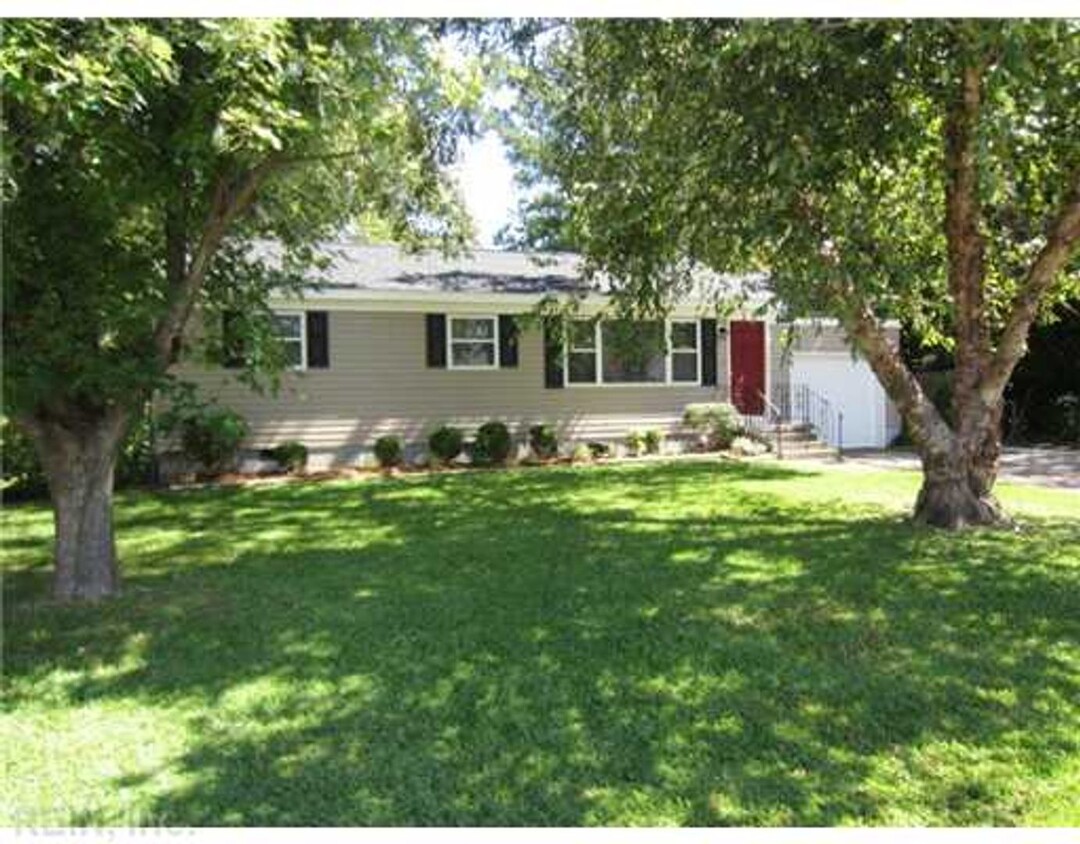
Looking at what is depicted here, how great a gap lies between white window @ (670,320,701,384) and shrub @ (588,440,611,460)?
1.98 metres

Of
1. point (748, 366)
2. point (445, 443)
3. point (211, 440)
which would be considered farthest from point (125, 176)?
point (748, 366)

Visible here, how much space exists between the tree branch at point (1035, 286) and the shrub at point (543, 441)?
8.54m

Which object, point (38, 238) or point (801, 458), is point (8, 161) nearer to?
point (38, 238)

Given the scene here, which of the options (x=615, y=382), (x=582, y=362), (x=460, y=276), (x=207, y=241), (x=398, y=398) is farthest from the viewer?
(x=615, y=382)

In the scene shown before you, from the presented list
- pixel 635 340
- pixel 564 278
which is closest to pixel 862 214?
pixel 635 340

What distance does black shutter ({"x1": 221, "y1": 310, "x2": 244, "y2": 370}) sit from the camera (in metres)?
7.82

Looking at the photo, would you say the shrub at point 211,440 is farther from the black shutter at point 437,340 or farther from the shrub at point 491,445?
the shrub at point 491,445

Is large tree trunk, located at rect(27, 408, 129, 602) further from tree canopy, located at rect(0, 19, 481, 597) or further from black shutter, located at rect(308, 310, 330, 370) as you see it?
black shutter, located at rect(308, 310, 330, 370)

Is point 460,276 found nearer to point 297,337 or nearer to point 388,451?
point 297,337

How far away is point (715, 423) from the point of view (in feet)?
59.1

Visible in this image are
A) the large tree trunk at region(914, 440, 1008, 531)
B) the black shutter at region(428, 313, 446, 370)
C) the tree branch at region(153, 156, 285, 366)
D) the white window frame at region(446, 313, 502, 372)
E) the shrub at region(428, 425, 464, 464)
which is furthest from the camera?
the white window frame at region(446, 313, 502, 372)

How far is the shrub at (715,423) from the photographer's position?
706 inches

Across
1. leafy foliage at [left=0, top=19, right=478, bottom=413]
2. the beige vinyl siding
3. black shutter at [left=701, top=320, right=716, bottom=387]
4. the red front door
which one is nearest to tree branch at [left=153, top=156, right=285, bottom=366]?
leafy foliage at [left=0, top=19, right=478, bottom=413]

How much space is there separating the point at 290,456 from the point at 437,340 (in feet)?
10.6
